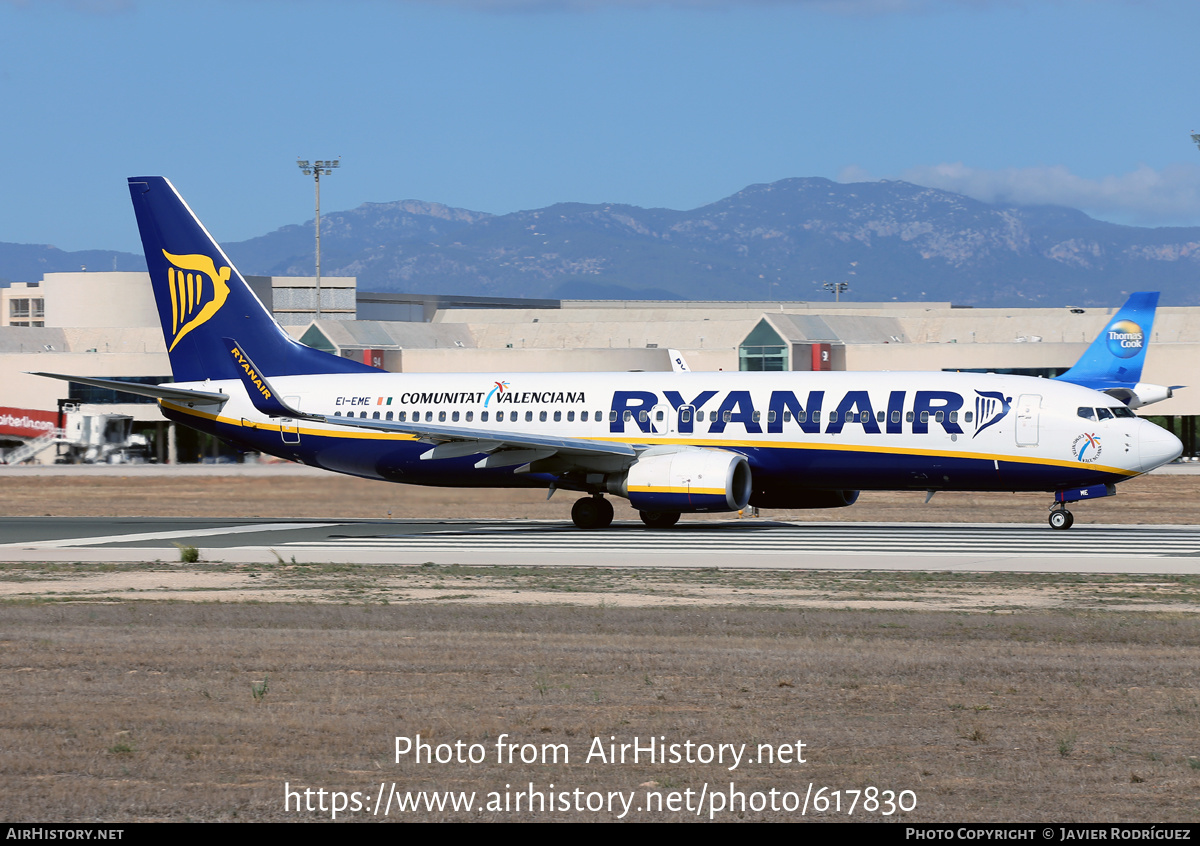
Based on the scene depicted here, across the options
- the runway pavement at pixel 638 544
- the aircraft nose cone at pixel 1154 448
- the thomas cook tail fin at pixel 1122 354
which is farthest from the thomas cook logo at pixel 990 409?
the thomas cook tail fin at pixel 1122 354

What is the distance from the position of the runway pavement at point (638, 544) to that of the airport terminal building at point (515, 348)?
42263mm

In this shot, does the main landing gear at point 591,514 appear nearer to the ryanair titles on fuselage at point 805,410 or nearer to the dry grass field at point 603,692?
the ryanair titles on fuselage at point 805,410

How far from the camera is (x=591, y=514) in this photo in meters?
38.0

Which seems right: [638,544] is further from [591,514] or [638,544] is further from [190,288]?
[190,288]

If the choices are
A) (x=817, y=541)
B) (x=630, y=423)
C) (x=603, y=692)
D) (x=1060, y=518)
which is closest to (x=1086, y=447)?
(x=1060, y=518)

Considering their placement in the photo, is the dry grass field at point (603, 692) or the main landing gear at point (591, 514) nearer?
the dry grass field at point (603, 692)

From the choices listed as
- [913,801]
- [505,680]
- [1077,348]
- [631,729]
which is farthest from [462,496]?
[1077,348]

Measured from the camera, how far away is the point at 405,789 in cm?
998

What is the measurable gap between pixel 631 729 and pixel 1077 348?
8308 centimetres

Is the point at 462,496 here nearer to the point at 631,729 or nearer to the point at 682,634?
the point at 682,634

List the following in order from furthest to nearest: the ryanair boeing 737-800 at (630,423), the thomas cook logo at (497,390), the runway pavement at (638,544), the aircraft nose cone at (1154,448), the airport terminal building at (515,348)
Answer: the airport terminal building at (515,348)
the thomas cook logo at (497,390)
the ryanair boeing 737-800 at (630,423)
the aircraft nose cone at (1154,448)
the runway pavement at (638,544)

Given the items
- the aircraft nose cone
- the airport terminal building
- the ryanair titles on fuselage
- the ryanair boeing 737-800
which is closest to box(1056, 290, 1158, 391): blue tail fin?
the airport terminal building

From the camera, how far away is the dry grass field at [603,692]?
32.6ft

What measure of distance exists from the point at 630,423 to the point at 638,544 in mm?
6233
